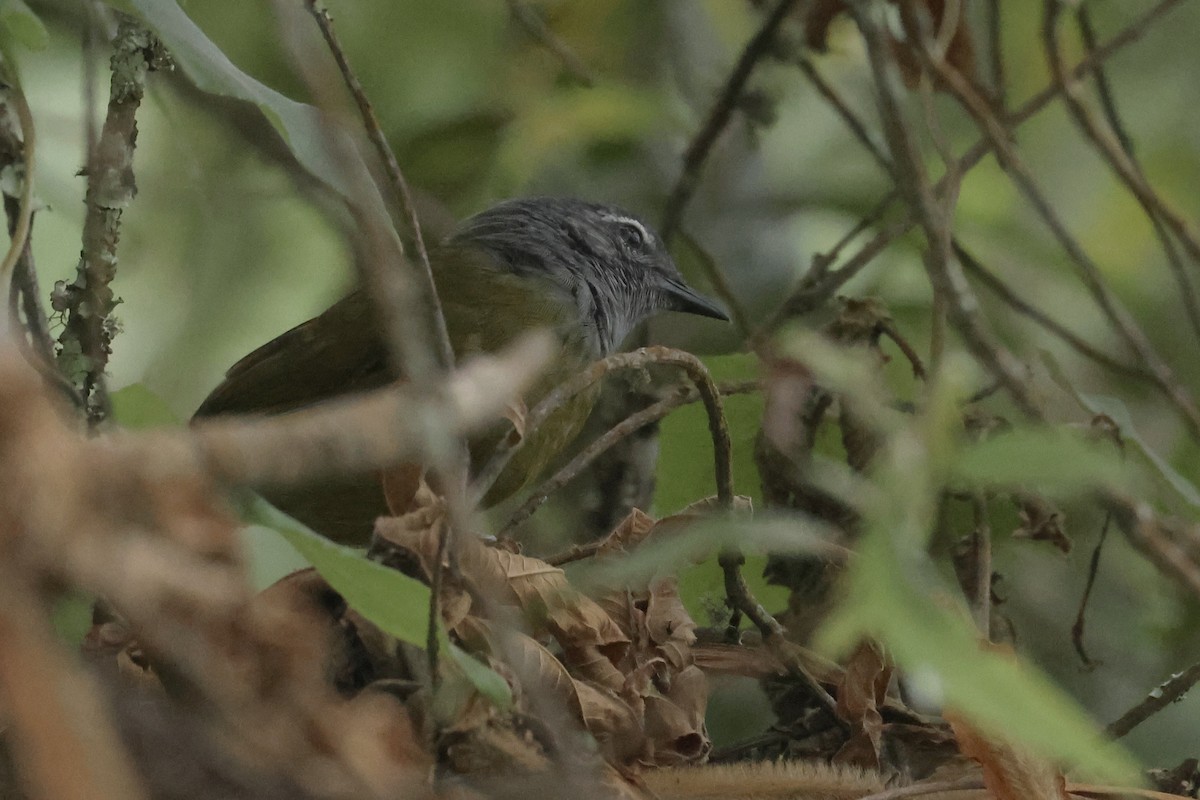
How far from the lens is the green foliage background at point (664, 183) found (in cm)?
232

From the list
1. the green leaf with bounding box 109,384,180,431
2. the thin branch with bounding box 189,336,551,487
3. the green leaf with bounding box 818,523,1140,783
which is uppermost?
the thin branch with bounding box 189,336,551,487

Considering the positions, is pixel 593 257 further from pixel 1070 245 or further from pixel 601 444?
pixel 601 444

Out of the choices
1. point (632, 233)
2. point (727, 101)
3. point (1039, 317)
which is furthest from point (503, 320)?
point (1039, 317)

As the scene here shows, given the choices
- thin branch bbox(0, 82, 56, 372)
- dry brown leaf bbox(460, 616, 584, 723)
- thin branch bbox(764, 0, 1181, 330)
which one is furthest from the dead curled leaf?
thin branch bbox(764, 0, 1181, 330)

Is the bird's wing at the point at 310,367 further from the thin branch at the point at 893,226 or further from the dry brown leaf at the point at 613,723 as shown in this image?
the dry brown leaf at the point at 613,723

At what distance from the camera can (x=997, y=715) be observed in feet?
1.85

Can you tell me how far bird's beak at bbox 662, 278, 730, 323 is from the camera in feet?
8.29

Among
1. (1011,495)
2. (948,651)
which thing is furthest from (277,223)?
(948,651)

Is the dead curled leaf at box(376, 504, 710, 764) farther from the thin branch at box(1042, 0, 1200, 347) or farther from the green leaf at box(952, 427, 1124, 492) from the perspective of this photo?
the thin branch at box(1042, 0, 1200, 347)

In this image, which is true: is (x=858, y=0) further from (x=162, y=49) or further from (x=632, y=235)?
(x=162, y=49)

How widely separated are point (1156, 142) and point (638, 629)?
2.27 meters

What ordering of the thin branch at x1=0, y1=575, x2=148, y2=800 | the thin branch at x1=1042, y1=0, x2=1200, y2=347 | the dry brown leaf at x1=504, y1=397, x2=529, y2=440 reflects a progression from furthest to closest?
the thin branch at x1=1042, y1=0, x2=1200, y2=347, the dry brown leaf at x1=504, y1=397, x2=529, y2=440, the thin branch at x1=0, y1=575, x2=148, y2=800

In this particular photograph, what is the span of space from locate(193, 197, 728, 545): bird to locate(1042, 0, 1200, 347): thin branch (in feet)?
2.38

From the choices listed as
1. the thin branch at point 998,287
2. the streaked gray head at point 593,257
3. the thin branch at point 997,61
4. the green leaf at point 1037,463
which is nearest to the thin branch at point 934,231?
the thin branch at point 998,287
